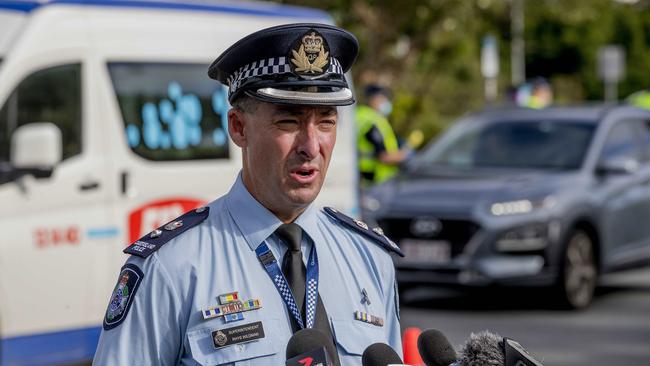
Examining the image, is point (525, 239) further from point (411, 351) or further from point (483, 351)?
point (483, 351)

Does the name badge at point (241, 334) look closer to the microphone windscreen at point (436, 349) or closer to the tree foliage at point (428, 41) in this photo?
the microphone windscreen at point (436, 349)

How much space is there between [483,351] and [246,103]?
2.77ft

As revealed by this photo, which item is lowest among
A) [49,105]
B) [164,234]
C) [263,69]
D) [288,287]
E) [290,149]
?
[288,287]

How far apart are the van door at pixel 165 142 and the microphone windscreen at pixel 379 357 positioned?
590 cm

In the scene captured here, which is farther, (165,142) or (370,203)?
(370,203)

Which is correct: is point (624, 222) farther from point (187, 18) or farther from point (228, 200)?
point (228, 200)

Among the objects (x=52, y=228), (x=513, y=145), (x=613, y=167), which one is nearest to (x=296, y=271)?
(x=52, y=228)

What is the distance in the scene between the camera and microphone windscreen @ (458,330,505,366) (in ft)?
6.95

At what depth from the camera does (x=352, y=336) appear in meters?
2.70

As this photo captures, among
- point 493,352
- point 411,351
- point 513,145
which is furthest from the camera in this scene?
point 513,145

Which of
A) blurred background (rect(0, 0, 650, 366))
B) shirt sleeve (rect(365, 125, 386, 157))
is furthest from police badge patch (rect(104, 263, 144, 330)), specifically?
shirt sleeve (rect(365, 125, 386, 157))

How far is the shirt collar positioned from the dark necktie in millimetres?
22

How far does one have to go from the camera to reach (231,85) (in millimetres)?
2795

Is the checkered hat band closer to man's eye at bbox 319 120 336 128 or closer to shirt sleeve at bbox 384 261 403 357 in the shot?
man's eye at bbox 319 120 336 128
